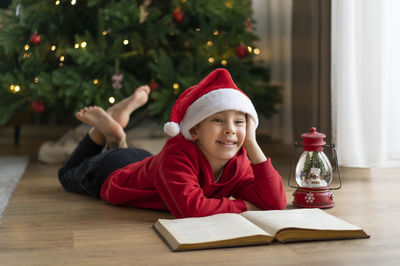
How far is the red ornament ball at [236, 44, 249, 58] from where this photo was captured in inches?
131

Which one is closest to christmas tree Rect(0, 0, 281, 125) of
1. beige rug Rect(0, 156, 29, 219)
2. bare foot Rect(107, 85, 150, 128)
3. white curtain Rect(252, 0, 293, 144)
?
beige rug Rect(0, 156, 29, 219)

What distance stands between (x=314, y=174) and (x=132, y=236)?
2.13 feet

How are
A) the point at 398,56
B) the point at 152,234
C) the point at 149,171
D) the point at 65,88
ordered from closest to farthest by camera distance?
1. the point at 152,234
2. the point at 149,171
3. the point at 398,56
4. the point at 65,88

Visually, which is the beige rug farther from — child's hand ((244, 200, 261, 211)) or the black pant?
child's hand ((244, 200, 261, 211))

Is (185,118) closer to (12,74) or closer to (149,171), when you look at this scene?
(149,171)

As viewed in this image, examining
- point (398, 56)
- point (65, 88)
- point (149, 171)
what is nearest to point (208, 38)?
point (65, 88)

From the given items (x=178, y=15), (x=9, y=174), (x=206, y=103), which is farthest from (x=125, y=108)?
(x=178, y=15)

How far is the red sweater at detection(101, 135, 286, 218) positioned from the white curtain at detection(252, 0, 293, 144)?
1.85 m

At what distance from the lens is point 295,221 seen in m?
1.60

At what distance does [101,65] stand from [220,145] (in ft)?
4.88

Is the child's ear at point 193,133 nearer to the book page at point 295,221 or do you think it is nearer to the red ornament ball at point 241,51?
the book page at point 295,221

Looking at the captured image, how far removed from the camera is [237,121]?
5.87ft

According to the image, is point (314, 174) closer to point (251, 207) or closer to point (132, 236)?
point (251, 207)

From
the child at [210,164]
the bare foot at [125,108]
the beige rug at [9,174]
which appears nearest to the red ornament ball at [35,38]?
the beige rug at [9,174]
